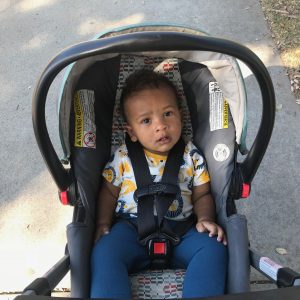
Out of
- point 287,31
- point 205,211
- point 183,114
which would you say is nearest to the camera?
point 205,211

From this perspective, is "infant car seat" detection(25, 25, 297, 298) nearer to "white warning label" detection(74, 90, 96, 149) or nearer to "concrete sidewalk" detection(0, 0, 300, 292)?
"white warning label" detection(74, 90, 96, 149)

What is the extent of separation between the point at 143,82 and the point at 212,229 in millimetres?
641

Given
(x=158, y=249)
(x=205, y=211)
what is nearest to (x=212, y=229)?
(x=205, y=211)

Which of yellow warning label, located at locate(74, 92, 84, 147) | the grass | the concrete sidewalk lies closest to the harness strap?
yellow warning label, located at locate(74, 92, 84, 147)

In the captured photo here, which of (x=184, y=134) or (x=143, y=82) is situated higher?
(x=143, y=82)

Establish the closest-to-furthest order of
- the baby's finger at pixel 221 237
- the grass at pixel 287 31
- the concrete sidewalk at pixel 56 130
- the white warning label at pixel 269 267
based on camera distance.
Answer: the white warning label at pixel 269 267 < the baby's finger at pixel 221 237 < the concrete sidewalk at pixel 56 130 < the grass at pixel 287 31

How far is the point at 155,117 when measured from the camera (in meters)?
1.88

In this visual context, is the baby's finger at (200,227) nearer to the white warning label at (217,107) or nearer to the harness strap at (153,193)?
the harness strap at (153,193)

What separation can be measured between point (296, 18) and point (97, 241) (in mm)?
2551

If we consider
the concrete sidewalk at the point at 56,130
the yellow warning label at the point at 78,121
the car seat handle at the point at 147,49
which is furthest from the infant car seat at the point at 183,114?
the concrete sidewalk at the point at 56,130

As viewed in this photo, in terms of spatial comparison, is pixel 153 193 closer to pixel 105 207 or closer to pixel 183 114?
pixel 105 207

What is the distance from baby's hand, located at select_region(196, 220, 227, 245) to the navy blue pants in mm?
19

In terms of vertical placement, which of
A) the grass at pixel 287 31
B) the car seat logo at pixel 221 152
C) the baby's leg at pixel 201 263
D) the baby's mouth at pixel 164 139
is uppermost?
the grass at pixel 287 31

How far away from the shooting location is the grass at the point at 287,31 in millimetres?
3248
